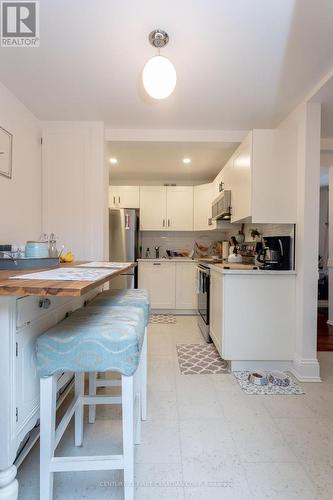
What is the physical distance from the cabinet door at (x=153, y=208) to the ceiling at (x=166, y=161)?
0.29m

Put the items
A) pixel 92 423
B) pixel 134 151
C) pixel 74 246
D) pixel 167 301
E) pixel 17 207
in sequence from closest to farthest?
pixel 92 423 → pixel 17 207 → pixel 74 246 → pixel 134 151 → pixel 167 301

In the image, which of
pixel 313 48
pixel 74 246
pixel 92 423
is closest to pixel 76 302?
pixel 92 423

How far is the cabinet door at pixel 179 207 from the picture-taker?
466cm

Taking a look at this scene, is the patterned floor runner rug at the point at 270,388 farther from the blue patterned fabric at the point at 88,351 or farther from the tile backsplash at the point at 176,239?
the tile backsplash at the point at 176,239

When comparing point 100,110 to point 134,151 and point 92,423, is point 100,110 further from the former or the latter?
point 92,423

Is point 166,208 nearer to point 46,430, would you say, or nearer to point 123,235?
point 123,235

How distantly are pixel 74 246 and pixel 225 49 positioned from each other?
2.14 meters

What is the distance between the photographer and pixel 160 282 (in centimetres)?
438

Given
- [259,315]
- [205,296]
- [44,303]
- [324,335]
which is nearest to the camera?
[44,303]

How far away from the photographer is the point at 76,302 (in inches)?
70.5

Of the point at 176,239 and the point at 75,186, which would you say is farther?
the point at 176,239

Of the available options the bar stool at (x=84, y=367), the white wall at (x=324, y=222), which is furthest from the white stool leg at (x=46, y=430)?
the white wall at (x=324, y=222)

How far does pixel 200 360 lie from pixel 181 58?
2.49m
